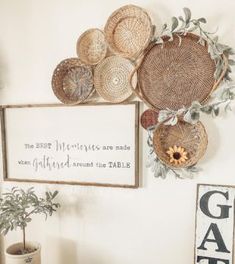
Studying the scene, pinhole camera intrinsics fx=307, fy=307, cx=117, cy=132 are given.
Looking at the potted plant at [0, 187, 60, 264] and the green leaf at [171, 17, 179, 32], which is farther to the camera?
the potted plant at [0, 187, 60, 264]

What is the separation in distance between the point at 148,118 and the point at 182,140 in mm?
197

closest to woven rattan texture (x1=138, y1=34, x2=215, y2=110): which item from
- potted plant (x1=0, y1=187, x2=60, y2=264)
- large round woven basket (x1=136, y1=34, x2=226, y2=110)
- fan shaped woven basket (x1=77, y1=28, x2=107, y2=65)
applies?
large round woven basket (x1=136, y1=34, x2=226, y2=110)

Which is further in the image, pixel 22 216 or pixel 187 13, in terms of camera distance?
pixel 22 216

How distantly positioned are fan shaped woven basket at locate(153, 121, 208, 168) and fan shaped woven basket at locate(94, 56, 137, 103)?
0.27 m

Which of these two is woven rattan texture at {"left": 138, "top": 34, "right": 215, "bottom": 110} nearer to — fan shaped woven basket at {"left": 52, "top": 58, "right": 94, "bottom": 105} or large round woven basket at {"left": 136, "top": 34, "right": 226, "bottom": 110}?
large round woven basket at {"left": 136, "top": 34, "right": 226, "bottom": 110}

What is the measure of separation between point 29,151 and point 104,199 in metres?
0.52

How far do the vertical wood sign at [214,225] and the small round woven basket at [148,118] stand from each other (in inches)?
15.1

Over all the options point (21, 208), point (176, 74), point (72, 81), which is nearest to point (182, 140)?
point (176, 74)

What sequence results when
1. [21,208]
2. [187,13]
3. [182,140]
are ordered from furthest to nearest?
[21,208]
[182,140]
[187,13]

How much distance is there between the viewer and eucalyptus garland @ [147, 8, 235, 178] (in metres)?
1.37

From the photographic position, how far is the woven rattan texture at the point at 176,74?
143cm

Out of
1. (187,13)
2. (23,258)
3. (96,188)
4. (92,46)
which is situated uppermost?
(187,13)

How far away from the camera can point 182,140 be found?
1484 millimetres

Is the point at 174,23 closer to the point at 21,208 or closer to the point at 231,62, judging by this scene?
the point at 231,62
